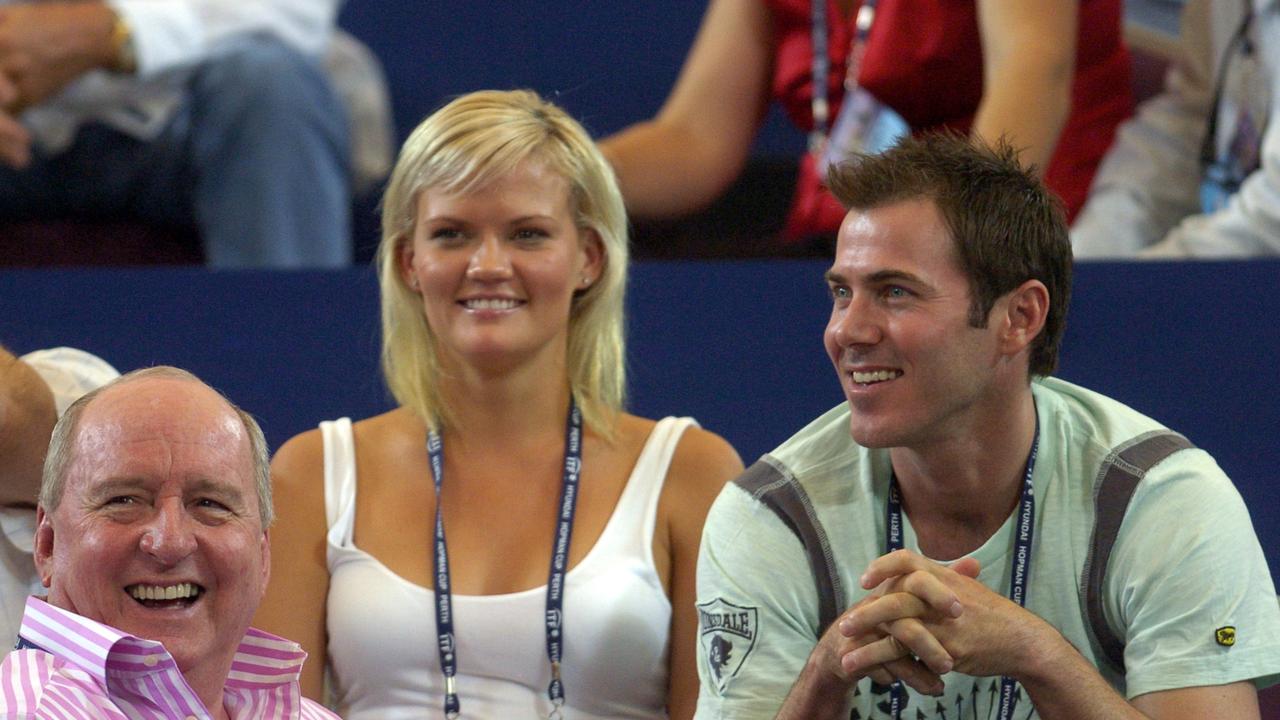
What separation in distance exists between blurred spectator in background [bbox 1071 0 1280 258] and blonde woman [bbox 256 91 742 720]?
0.86 metres

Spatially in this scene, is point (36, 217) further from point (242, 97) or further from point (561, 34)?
point (561, 34)

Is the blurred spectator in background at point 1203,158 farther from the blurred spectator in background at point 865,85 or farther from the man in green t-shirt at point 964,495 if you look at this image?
the man in green t-shirt at point 964,495

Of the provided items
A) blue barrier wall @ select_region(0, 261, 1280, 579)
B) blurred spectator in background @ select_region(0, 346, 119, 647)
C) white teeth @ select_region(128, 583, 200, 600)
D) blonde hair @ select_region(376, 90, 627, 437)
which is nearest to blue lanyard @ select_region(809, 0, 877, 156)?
blue barrier wall @ select_region(0, 261, 1280, 579)

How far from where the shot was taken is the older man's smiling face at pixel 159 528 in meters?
1.51

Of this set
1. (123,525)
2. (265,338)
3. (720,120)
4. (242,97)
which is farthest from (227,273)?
(123,525)

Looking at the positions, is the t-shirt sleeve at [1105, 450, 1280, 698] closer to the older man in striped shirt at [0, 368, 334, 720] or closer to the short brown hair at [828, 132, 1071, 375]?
the short brown hair at [828, 132, 1071, 375]

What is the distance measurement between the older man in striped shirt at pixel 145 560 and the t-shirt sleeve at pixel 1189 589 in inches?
31.1

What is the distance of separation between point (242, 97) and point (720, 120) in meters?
0.83

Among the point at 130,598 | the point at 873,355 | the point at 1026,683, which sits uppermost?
the point at 873,355

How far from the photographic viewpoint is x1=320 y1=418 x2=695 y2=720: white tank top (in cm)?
203

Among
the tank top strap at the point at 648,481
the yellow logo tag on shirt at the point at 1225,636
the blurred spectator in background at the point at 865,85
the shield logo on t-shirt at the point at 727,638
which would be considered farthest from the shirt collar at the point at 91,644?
the blurred spectator in background at the point at 865,85

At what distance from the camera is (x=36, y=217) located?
3146 millimetres

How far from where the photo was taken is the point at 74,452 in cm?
155

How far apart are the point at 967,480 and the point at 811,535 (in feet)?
0.54
